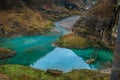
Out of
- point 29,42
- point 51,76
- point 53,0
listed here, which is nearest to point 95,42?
point 29,42

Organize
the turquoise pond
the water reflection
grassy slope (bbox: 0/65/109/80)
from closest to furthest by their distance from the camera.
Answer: grassy slope (bbox: 0/65/109/80)
the water reflection
the turquoise pond

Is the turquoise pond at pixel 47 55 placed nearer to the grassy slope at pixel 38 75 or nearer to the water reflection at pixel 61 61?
the water reflection at pixel 61 61

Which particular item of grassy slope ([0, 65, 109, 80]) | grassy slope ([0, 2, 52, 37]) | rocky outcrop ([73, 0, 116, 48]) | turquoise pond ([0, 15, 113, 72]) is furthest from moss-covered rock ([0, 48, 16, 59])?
grassy slope ([0, 65, 109, 80])

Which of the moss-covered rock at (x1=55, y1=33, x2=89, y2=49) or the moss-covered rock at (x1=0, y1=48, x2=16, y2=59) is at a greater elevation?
the moss-covered rock at (x1=0, y1=48, x2=16, y2=59)

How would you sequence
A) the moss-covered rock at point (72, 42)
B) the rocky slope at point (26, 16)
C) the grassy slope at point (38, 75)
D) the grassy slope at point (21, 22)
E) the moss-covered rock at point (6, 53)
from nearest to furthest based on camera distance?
the grassy slope at point (38, 75) → the moss-covered rock at point (6, 53) → the moss-covered rock at point (72, 42) → the grassy slope at point (21, 22) → the rocky slope at point (26, 16)

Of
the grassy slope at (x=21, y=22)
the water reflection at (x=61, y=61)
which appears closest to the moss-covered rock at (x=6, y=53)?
the water reflection at (x=61, y=61)

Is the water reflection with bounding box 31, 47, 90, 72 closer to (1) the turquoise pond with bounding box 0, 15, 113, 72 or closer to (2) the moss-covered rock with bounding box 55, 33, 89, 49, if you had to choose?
(1) the turquoise pond with bounding box 0, 15, 113, 72
